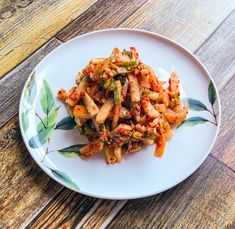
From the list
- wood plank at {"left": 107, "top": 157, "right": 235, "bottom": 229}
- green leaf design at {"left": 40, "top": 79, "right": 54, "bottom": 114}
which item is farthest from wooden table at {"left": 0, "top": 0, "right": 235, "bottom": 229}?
green leaf design at {"left": 40, "top": 79, "right": 54, "bottom": 114}

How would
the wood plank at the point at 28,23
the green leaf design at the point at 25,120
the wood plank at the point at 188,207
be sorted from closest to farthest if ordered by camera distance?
1. the wood plank at the point at 188,207
2. the green leaf design at the point at 25,120
3. the wood plank at the point at 28,23

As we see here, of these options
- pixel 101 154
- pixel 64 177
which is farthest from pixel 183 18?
pixel 64 177

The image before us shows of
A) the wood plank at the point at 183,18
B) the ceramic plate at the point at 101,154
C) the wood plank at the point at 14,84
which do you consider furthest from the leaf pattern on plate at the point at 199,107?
the wood plank at the point at 14,84

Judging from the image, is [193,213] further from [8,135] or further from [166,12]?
[166,12]

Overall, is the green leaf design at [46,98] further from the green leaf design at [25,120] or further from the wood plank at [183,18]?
the wood plank at [183,18]

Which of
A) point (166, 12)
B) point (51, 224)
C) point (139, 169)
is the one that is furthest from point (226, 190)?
point (166, 12)

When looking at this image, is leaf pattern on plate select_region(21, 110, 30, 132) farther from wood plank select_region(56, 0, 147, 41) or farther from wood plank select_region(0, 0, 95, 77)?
wood plank select_region(56, 0, 147, 41)

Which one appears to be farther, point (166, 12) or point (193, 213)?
point (166, 12)
